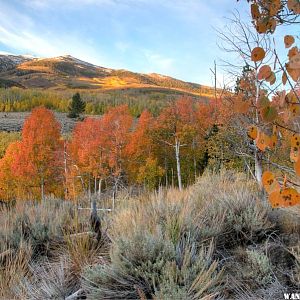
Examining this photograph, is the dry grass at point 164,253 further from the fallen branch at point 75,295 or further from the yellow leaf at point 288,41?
the yellow leaf at point 288,41

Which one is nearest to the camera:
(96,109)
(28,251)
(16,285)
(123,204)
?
(16,285)

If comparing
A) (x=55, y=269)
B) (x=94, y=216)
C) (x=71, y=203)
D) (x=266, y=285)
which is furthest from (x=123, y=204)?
(x=266, y=285)

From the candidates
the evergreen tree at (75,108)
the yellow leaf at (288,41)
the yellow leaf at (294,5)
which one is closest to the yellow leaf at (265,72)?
the yellow leaf at (288,41)

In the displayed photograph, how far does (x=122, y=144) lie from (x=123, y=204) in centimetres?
2983

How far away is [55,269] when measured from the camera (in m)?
3.64

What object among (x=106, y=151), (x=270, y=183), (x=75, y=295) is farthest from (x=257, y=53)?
(x=106, y=151)

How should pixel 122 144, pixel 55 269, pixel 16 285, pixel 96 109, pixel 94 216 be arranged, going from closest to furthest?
pixel 16 285, pixel 55 269, pixel 94 216, pixel 122 144, pixel 96 109

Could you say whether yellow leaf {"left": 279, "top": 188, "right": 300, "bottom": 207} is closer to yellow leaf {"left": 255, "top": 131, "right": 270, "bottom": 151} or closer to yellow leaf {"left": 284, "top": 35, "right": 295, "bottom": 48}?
yellow leaf {"left": 255, "top": 131, "right": 270, "bottom": 151}

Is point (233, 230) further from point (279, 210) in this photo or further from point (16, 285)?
point (16, 285)

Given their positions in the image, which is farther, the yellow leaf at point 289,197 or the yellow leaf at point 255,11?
the yellow leaf at point 255,11

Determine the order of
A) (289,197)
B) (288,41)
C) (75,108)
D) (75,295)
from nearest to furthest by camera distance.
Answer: (289,197) → (288,41) → (75,295) → (75,108)

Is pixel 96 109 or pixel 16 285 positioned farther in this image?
pixel 96 109

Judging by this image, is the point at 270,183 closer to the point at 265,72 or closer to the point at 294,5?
the point at 265,72

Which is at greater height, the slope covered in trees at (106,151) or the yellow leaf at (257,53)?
the yellow leaf at (257,53)
